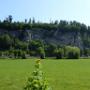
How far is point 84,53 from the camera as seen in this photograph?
183750mm

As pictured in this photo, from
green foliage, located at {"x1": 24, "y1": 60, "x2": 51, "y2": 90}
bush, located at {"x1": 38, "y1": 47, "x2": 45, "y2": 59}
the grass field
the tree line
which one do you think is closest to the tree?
the tree line

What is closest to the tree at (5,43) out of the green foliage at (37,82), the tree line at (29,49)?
the tree line at (29,49)

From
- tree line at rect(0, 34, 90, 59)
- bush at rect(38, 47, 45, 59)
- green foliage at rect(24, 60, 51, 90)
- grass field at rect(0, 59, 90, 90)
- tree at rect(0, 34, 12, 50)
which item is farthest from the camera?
tree at rect(0, 34, 12, 50)

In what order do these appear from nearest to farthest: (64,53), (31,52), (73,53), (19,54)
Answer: (73,53) → (64,53) → (19,54) → (31,52)

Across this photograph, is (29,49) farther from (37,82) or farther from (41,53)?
(37,82)

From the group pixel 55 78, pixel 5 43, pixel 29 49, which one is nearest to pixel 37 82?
pixel 55 78

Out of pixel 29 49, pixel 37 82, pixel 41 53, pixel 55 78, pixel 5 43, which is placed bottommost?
pixel 55 78

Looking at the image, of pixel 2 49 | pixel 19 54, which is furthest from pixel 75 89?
pixel 2 49

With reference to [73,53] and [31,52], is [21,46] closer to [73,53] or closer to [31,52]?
[31,52]

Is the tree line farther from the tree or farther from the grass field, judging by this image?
the grass field

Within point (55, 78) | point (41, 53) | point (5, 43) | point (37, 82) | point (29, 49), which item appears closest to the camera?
point (37, 82)

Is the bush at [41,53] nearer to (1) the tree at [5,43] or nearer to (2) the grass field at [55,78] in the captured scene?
(1) the tree at [5,43]

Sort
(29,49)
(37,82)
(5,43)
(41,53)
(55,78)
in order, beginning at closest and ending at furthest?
(37,82), (55,78), (41,53), (29,49), (5,43)

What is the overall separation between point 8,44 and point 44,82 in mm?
184518
